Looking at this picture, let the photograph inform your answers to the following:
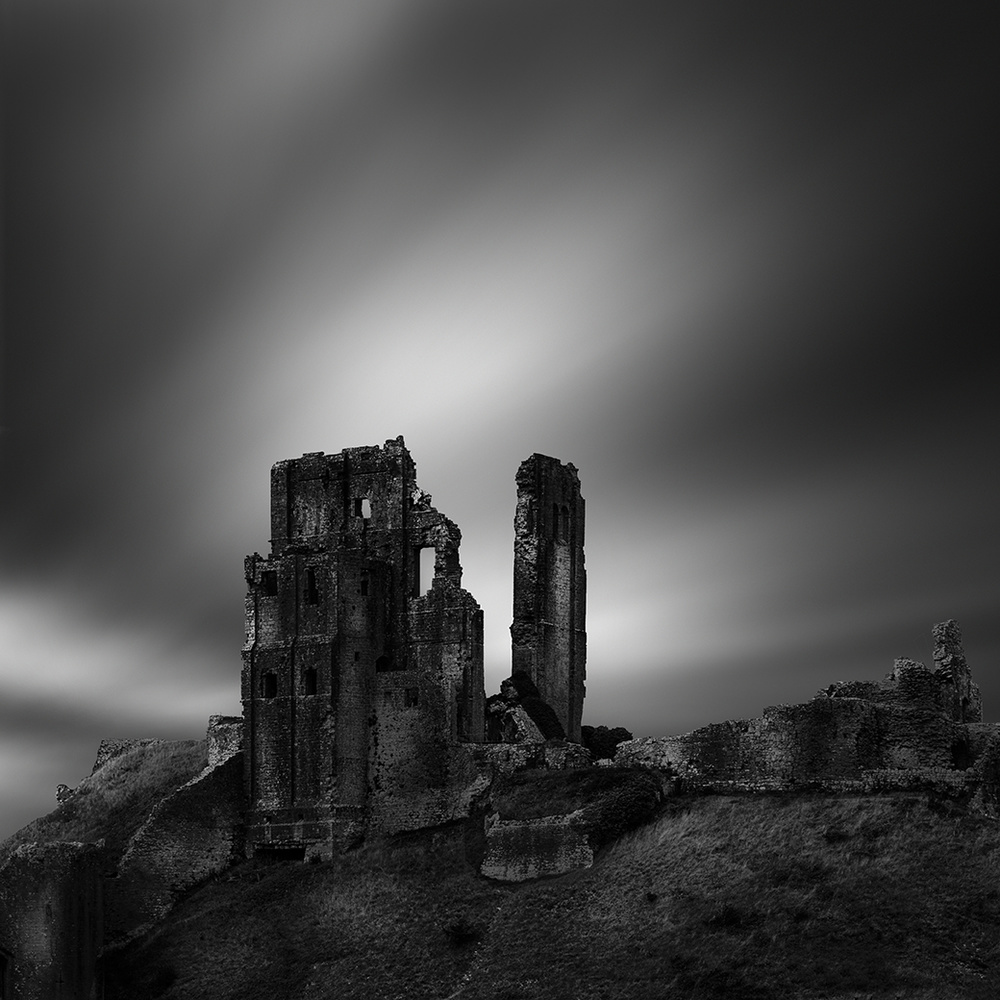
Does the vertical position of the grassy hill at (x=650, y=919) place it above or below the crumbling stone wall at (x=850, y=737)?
below

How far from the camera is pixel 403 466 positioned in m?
72.0

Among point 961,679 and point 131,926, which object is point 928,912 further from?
point 131,926

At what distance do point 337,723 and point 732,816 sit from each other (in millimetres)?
16544

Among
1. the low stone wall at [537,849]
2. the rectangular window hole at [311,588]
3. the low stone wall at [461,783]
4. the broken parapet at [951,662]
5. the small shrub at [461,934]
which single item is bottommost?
the small shrub at [461,934]

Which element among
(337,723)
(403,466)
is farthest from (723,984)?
(403,466)

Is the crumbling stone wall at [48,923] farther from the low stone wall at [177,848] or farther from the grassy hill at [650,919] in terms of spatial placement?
the low stone wall at [177,848]

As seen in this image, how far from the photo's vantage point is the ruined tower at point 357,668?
6762 centimetres

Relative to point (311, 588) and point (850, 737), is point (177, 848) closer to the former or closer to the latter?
point (311, 588)

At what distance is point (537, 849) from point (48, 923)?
1627cm

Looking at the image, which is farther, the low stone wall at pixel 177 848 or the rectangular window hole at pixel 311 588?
the rectangular window hole at pixel 311 588

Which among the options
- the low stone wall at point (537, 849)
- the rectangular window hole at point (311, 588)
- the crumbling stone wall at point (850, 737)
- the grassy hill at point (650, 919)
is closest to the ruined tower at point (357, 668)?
the rectangular window hole at point (311, 588)

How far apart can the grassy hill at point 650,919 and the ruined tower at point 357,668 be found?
2.69 m

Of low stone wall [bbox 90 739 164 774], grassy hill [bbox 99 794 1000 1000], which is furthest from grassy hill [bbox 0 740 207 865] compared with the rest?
grassy hill [bbox 99 794 1000 1000]

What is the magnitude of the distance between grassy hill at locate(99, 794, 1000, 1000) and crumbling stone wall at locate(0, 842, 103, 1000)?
55.3 inches
